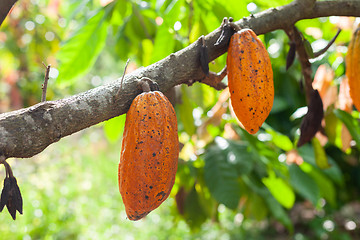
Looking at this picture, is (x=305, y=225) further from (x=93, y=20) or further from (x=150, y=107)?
(x=150, y=107)

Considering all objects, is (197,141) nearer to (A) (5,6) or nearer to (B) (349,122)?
(B) (349,122)

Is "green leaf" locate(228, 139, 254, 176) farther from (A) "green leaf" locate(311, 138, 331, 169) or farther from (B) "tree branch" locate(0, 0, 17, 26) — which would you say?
(B) "tree branch" locate(0, 0, 17, 26)

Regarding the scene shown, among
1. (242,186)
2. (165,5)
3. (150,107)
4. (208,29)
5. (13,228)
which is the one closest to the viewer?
(150,107)

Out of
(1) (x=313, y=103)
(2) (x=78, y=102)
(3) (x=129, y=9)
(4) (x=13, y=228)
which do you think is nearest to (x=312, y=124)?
(1) (x=313, y=103)

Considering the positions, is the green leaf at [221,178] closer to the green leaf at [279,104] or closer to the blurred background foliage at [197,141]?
the blurred background foliage at [197,141]

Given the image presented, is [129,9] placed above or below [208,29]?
below

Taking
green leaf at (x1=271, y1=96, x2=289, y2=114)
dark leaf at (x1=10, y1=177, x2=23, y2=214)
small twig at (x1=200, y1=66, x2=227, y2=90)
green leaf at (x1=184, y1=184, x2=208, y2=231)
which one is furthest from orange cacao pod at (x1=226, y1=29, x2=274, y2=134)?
green leaf at (x1=271, y1=96, x2=289, y2=114)

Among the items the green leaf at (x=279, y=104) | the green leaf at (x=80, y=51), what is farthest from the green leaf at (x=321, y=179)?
the green leaf at (x=80, y=51)

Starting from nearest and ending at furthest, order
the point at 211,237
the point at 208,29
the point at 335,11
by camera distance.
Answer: the point at 335,11
the point at 208,29
the point at 211,237

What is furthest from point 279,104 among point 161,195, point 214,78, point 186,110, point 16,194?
point 16,194
